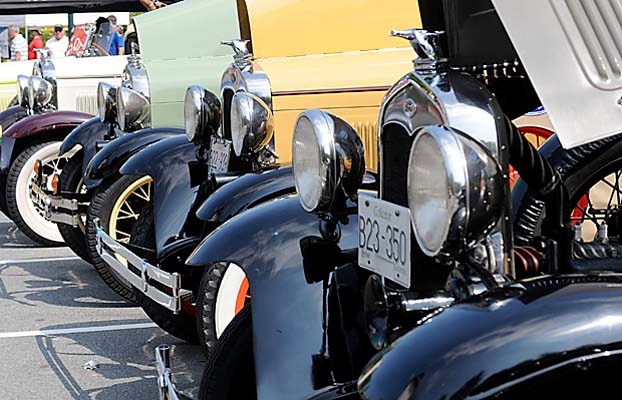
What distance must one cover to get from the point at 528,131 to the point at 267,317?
2.54 m

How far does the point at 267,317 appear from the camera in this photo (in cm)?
263

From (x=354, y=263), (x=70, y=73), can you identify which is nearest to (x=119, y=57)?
(x=70, y=73)

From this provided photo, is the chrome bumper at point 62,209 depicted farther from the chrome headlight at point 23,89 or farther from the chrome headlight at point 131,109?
the chrome headlight at point 23,89

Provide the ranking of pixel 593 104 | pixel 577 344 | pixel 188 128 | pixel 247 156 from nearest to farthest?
pixel 577 344
pixel 593 104
pixel 247 156
pixel 188 128

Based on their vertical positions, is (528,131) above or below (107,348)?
above

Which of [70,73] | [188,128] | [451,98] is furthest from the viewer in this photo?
[70,73]

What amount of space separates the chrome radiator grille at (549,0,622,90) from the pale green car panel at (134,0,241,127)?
161 inches

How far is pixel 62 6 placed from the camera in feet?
34.7

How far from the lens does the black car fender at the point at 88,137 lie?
6.00 metres

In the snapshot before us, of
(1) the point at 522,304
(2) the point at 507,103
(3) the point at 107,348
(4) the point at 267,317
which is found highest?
(2) the point at 507,103

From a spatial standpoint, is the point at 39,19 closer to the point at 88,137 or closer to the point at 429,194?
the point at 88,137

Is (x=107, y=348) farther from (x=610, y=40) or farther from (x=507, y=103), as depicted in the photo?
(x=610, y=40)

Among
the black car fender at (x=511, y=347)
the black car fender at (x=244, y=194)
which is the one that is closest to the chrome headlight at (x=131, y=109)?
the black car fender at (x=244, y=194)

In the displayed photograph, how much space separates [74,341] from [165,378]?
203 centimetres
